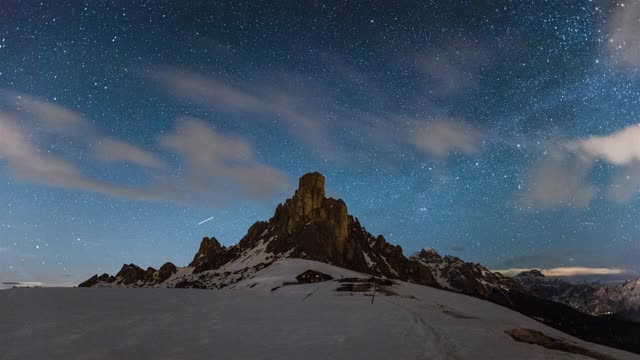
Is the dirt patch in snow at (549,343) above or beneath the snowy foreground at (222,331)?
beneath

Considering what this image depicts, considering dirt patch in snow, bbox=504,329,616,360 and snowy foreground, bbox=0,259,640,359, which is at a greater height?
snowy foreground, bbox=0,259,640,359

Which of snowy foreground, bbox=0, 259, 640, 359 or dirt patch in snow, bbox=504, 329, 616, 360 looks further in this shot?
dirt patch in snow, bbox=504, 329, 616, 360

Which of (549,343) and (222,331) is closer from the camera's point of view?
(222,331)

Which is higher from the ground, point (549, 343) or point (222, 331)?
point (222, 331)

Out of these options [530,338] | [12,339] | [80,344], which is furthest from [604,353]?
[12,339]

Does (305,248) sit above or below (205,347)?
above

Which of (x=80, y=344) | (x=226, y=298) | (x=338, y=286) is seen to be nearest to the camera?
(x=80, y=344)

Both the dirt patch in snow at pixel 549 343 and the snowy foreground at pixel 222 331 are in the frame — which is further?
the dirt patch in snow at pixel 549 343

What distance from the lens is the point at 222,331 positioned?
16875mm

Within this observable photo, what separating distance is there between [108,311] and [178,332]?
229 inches

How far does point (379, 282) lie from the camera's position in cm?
5319

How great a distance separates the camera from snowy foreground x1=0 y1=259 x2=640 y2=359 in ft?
43.7

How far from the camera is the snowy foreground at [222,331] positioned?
13328mm

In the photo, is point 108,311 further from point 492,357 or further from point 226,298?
point 492,357
